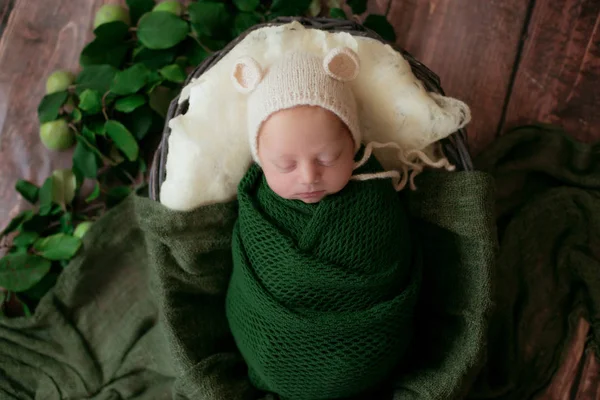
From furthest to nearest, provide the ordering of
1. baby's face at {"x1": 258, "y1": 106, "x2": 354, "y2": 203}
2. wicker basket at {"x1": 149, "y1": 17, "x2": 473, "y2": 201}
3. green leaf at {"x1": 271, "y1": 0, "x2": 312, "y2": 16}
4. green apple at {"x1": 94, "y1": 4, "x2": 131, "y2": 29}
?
green apple at {"x1": 94, "y1": 4, "x2": 131, "y2": 29}
green leaf at {"x1": 271, "y1": 0, "x2": 312, "y2": 16}
wicker basket at {"x1": 149, "y1": 17, "x2": 473, "y2": 201}
baby's face at {"x1": 258, "y1": 106, "x2": 354, "y2": 203}

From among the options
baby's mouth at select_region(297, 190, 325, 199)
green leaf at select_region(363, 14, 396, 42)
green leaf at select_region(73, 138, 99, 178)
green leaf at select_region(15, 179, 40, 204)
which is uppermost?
green leaf at select_region(363, 14, 396, 42)

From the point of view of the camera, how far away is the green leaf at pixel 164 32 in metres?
1.13

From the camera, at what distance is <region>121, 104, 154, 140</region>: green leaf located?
1.15 m

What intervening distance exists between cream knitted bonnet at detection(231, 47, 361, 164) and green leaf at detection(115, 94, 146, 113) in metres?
0.40

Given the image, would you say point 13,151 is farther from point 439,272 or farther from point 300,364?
point 439,272

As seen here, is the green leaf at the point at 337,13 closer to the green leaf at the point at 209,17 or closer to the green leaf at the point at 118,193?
the green leaf at the point at 209,17

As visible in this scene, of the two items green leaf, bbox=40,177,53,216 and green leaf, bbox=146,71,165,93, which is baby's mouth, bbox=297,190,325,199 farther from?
green leaf, bbox=40,177,53,216

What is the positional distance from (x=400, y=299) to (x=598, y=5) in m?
0.87

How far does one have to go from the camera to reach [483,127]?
1188mm

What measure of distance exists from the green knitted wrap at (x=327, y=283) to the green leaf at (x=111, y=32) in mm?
532

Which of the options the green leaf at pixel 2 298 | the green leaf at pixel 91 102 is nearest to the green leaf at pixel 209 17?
the green leaf at pixel 91 102

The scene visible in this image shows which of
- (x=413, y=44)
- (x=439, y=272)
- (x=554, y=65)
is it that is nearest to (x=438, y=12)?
(x=413, y=44)

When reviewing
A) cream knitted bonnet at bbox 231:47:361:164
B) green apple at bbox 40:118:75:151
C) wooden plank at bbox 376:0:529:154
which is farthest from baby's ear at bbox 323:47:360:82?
green apple at bbox 40:118:75:151

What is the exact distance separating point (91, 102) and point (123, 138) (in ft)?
0.34
